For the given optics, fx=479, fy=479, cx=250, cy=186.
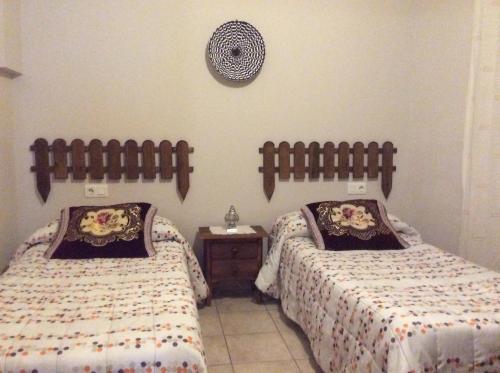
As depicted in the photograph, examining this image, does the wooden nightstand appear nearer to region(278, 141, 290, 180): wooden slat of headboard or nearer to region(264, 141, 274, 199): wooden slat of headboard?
region(264, 141, 274, 199): wooden slat of headboard

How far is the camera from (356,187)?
3.67 meters

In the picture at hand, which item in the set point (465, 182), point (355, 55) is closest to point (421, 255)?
point (465, 182)

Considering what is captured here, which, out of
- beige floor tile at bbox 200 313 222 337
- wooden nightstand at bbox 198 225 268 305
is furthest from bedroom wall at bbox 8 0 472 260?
beige floor tile at bbox 200 313 222 337

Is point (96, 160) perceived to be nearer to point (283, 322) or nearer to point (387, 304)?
point (283, 322)

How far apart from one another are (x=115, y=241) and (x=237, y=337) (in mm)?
915

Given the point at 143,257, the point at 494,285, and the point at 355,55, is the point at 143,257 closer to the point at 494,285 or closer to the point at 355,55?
the point at 494,285

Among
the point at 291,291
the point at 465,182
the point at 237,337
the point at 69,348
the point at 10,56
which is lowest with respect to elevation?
the point at 237,337

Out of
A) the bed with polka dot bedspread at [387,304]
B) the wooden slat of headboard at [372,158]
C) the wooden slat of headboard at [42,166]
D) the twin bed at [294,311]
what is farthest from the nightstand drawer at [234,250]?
the wooden slat of headboard at [42,166]

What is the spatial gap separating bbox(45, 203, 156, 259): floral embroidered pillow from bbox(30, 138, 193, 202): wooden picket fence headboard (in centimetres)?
35

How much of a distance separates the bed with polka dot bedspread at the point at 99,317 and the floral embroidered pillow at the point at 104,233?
74mm

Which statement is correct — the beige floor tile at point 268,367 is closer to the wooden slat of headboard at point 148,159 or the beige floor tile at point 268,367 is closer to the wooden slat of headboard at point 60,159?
the wooden slat of headboard at point 148,159

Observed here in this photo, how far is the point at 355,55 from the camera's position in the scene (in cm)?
361

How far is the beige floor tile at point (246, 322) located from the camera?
9.61ft

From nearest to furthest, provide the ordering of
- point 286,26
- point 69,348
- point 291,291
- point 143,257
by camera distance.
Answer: point 69,348, point 143,257, point 291,291, point 286,26
